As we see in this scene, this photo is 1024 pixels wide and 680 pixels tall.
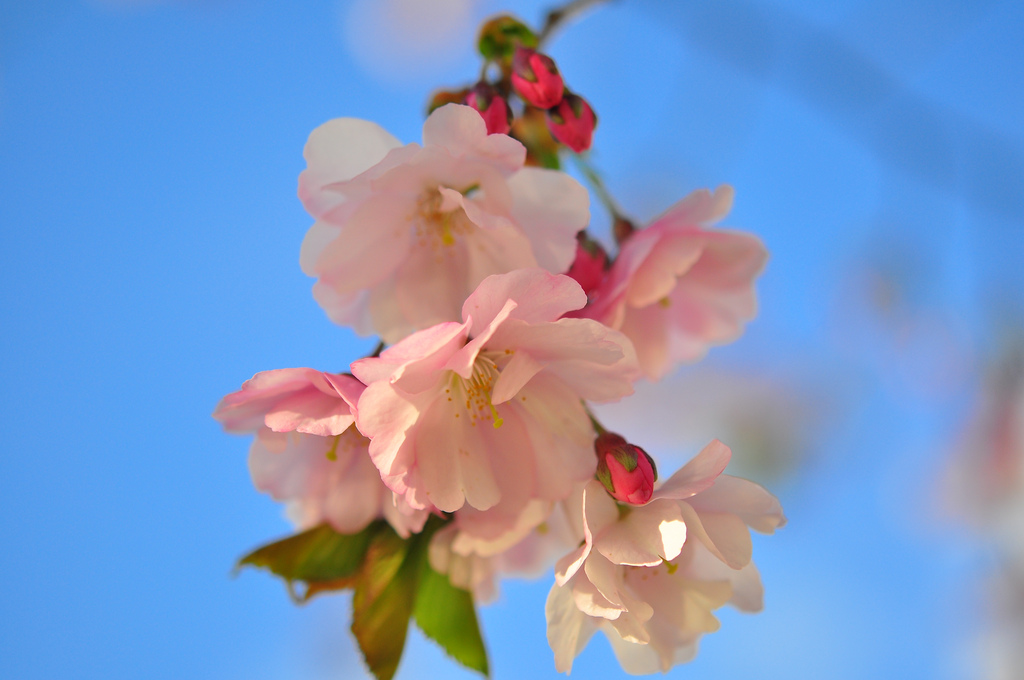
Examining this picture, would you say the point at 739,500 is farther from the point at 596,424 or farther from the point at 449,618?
the point at 449,618

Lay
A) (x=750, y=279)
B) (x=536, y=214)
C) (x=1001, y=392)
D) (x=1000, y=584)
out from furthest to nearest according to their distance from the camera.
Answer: (x=1000, y=584), (x=1001, y=392), (x=750, y=279), (x=536, y=214)

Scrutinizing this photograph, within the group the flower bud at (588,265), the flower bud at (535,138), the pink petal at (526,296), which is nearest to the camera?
the pink petal at (526,296)

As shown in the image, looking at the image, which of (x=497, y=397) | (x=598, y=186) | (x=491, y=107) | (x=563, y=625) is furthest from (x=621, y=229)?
(x=563, y=625)

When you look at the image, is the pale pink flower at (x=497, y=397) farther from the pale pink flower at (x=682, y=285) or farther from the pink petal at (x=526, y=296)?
the pale pink flower at (x=682, y=285)

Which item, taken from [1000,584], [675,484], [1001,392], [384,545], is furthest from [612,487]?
[1000,584]

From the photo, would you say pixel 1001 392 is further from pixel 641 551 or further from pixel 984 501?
pixel 641 551

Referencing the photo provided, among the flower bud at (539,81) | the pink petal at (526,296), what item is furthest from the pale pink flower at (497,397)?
the flower bud at (539,81)

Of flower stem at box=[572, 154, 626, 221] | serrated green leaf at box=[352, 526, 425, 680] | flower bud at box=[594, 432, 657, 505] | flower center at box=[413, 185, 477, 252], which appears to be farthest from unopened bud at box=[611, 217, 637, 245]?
serrated green leaf at box=[352, 526, 425, 680]
